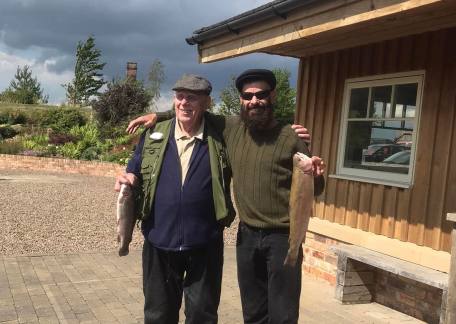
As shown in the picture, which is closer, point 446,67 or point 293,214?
point 293,214

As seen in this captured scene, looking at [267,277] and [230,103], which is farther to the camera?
[230,103]

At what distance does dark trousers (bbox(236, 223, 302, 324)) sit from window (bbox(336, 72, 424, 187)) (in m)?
2.57

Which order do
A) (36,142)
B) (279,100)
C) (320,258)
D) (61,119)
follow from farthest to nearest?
(279,100), (61,119), (36,142), (320,258)

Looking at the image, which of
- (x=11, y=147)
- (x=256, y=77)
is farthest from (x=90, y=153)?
(x=256, y=77)

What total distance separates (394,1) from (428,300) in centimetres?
292

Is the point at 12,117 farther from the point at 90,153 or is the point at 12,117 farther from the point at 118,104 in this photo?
the point at 90,153

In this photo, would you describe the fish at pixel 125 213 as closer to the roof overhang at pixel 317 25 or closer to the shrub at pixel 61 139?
the roof overhang at pixel 317 25

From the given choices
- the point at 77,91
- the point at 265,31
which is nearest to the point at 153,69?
the point at 77,91

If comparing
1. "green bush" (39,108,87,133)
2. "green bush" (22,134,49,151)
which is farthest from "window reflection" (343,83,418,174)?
"green bush" (39,108,87,133)

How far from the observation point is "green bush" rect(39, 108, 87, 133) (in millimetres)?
25420

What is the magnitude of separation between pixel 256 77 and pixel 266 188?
675 millimetres

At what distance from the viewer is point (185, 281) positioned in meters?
3.27

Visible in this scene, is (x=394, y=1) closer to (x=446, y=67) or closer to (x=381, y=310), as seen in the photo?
(x=446, y=67)

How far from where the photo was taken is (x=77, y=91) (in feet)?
157
